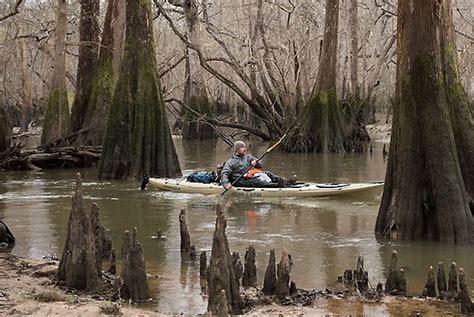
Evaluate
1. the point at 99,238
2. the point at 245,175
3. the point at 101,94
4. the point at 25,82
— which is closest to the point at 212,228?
the point at 99,238

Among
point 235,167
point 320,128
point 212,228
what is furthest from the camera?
point 320,128

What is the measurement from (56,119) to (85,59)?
7.75 feet

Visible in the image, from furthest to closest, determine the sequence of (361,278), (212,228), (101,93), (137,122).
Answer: (101,93) < (137,122) < (212,228) < (361,278)

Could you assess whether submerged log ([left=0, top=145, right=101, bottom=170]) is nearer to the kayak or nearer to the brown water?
the brown water

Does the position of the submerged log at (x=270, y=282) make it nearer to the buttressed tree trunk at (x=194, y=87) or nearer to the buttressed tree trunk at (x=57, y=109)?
the buttressed tree trunk at (x=57, y=109)

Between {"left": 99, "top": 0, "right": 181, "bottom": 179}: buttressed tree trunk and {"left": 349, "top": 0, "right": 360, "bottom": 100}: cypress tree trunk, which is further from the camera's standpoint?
{"left": 349, "top": 0, "right": 360, "bottom": 100}: cypress tree trunk

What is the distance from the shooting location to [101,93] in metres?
21.4

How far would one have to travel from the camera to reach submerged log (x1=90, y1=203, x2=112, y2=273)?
296 inches

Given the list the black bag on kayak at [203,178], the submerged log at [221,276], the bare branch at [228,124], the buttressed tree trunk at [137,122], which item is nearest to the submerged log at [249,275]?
the submerged log at [221,276]

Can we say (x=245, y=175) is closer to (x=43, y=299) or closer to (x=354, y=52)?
(x=43, y=299)

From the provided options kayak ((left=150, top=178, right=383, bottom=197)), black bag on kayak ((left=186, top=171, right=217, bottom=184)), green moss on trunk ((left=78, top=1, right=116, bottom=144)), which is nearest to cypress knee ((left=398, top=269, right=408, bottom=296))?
kayak ((left=150, top=178, right=383, bottom=197))

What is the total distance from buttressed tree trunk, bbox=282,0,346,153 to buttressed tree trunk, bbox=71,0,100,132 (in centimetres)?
690

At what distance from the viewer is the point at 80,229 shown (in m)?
7.15

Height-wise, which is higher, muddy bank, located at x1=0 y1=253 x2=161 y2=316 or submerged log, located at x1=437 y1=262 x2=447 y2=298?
submerged log, located at x1=437 y1=262 x2=447 y2=298
